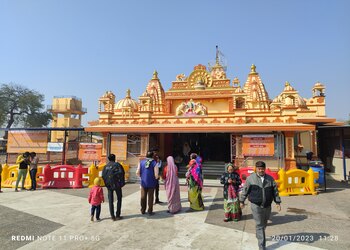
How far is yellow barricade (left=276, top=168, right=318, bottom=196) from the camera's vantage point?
8531 mm

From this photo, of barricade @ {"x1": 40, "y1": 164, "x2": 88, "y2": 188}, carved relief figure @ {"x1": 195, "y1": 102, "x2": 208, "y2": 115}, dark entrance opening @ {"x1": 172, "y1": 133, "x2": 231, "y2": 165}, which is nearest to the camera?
barricade @ {"x1": 40, "y1": 164, "x2": 88, "y2": 188}

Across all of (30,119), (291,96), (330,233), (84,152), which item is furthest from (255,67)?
(30,119)

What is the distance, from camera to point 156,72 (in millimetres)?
22453

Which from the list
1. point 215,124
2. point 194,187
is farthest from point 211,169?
point 194,187

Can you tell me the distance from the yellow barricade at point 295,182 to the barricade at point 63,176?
8.20m

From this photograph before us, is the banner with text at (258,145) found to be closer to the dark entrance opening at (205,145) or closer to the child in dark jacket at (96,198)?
the dark entrance opening at (205,145)

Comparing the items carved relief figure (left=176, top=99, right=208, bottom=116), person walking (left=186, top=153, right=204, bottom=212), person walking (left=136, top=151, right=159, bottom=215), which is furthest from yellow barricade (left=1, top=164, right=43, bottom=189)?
carved relief figure (left=176, top=99, right=208, bottom=116)

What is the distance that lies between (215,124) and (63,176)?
7566mm

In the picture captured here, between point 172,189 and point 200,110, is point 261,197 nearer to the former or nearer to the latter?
point 172,189

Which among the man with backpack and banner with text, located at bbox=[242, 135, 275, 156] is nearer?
the man with backpack

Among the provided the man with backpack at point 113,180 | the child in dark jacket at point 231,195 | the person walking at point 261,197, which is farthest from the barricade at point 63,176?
the person walking at point 261,197

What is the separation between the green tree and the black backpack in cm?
4397

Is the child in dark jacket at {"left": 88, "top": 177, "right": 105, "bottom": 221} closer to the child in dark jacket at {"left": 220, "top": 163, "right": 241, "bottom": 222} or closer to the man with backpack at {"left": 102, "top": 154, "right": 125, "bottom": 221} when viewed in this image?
the man with backpack at {"left": 102, "top": 154, "right": 125, "bottom": 221}

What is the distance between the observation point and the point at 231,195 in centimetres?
549
